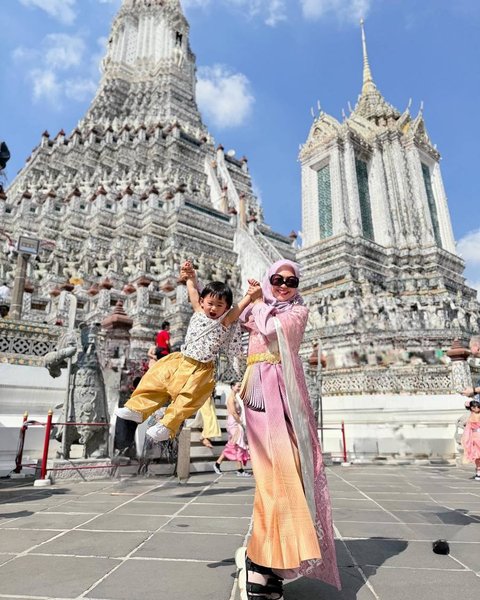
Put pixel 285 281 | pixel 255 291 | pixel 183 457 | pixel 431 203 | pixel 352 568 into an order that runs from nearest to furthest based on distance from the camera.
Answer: pixel 352 568 < pixel 285 281 < pixel 255 291 < pixel 183 457 < pixel 431 203

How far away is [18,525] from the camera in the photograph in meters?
2.96

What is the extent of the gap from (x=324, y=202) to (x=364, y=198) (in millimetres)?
2481

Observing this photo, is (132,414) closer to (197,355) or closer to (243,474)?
(197,355)

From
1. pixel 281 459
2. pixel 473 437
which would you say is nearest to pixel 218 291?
pixel 281 459

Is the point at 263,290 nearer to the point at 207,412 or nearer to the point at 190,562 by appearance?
the point at 190,562

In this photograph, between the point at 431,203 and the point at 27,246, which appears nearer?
the point at 27,246

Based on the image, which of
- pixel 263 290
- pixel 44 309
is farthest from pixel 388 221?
pixel 263 290

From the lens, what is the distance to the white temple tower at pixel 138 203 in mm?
16422

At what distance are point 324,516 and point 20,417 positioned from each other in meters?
6.62

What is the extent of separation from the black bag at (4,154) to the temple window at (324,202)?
20.8 m

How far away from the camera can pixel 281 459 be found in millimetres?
1950

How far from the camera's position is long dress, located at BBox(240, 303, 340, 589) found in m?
1.77

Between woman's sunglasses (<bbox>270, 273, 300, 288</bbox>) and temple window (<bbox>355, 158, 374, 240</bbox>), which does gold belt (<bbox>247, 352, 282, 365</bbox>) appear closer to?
woman's sunglasses (<bbox>270, 273, 300, 288</bbox>)

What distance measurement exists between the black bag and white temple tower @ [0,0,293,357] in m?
8.61
